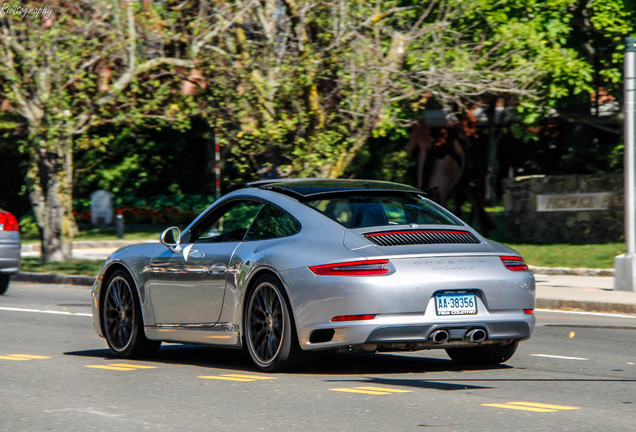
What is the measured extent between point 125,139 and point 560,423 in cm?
3158

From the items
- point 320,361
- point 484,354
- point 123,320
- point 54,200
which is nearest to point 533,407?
point 484,354

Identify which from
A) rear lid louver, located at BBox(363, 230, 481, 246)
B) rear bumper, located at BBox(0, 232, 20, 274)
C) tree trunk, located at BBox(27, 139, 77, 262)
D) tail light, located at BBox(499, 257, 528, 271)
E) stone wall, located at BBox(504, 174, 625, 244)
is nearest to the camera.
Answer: rear lid louver, located at BBox(363, 230, 481, 246)

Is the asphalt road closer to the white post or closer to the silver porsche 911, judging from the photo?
the silver porsche 911

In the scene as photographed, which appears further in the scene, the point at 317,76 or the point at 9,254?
the point at 317,76

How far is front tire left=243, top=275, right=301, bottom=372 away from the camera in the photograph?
7691 mm

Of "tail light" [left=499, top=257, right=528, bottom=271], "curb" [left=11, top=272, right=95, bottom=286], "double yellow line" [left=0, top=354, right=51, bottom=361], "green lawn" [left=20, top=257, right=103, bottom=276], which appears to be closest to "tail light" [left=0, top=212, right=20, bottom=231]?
"curb" [left=11, top=272, right=95, bottom=286]

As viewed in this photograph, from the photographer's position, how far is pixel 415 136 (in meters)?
26.0

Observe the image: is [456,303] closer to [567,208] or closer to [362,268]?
[362,268]

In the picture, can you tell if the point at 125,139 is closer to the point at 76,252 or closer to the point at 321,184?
the point at 76,252

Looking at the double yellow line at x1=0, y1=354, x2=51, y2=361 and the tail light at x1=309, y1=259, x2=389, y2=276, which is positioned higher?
the tail light at x1=309, y1=259, x2=389, y2=276

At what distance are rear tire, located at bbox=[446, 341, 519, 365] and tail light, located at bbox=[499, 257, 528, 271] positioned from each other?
2.12 ft

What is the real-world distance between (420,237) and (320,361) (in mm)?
1356

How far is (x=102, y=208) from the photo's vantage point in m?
34.9

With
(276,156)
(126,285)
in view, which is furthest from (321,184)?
(276,156)
